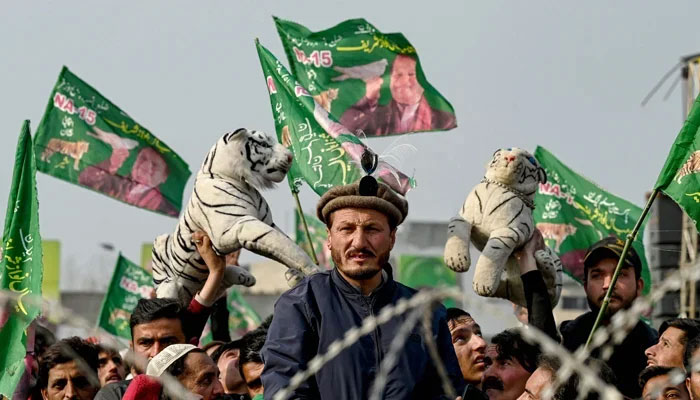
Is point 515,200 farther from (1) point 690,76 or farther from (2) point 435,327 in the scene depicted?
(1) point 690,76

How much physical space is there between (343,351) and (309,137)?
3.11m

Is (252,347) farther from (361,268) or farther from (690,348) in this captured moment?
(361,268)

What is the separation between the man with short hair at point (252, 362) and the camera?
253 inches

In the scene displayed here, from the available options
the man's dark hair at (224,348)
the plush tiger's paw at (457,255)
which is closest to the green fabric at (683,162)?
the plush tiger's paw at (457,255)

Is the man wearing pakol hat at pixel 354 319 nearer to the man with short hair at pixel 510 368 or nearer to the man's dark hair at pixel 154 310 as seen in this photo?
the man with short hair at pixel 510 368

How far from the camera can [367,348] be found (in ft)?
14.7

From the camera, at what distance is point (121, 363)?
724 centimetres

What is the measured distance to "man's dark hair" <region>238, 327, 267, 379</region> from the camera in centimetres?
646

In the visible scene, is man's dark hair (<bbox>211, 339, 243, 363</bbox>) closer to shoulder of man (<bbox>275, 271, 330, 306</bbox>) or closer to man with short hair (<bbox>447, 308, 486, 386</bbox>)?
man with short hair (<bbox>447, 308, 486, 386</bbox>)

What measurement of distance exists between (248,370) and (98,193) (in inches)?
173

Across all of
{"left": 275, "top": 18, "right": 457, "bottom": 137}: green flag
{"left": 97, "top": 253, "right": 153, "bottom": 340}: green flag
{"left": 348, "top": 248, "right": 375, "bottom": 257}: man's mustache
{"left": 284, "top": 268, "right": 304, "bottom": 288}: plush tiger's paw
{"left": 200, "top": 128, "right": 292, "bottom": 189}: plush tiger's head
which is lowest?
{"left": 97, "top": 253, "right": 153, "bottom": 340}: green flag

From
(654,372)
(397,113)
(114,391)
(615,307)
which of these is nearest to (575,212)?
(397,113)

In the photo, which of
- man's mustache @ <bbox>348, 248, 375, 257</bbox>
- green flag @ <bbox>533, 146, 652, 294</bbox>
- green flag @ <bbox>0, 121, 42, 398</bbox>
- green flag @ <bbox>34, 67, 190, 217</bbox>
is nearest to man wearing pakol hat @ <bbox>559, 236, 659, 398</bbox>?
man's mustache @ <bbox>348, 248, 375, 257</bbox>

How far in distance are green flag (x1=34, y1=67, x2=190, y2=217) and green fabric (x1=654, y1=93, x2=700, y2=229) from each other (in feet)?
16.0
